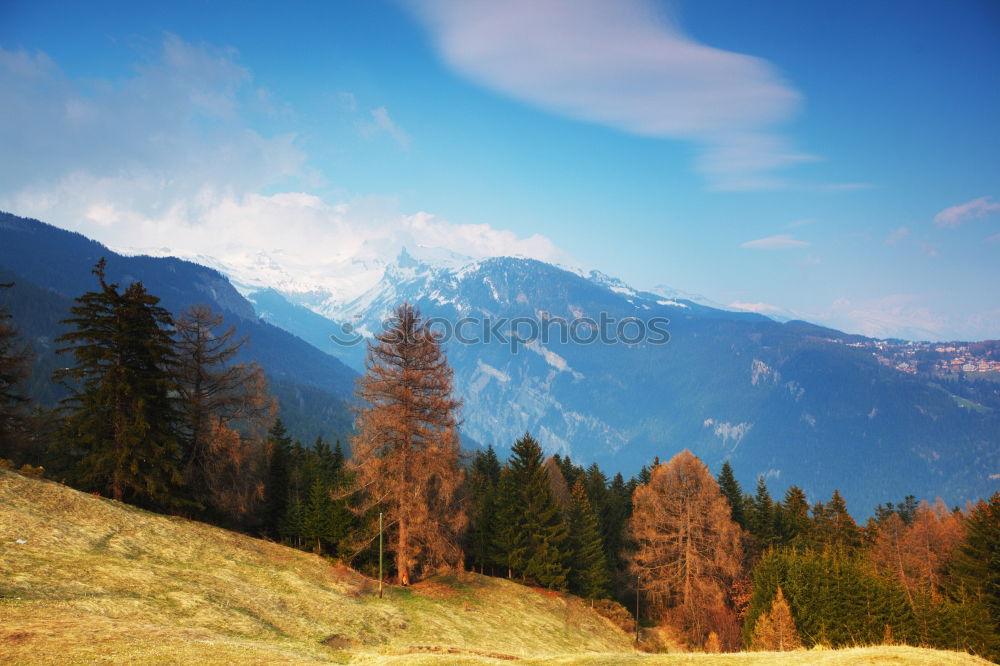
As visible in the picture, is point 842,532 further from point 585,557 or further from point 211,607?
point 211,607

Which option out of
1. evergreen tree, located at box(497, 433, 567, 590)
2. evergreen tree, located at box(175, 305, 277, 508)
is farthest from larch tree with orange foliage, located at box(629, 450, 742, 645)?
evergreen tree, located at box(175, 305, 277, 508)

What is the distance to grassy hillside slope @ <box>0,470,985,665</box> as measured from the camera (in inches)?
677

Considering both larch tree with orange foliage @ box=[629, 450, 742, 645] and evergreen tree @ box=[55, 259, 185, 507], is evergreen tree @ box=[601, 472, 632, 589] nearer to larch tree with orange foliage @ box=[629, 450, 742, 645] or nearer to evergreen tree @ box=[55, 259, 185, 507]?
larch tree with orange foliage @ box=[629, 450, 742, 645]

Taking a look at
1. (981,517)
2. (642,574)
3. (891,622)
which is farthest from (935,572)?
(642,574)

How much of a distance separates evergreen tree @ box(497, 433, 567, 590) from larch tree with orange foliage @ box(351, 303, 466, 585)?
12.6 meters

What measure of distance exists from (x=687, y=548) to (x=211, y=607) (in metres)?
45.6

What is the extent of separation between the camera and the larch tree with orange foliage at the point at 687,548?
2096 inches

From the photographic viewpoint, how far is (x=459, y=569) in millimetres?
40938

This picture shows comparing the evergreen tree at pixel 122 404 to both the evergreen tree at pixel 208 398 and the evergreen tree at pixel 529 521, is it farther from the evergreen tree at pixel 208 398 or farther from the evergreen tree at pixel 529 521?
the evergreen tree at pixel 529 521

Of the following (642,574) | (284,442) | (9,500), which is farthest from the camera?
(284,442)

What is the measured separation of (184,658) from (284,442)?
57.3 metres

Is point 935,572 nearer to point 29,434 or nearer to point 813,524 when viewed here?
point 813,524

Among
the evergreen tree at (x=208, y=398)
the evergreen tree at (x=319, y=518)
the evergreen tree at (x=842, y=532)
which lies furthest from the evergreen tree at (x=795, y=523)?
the evergreen tree at (x=208, y=398)

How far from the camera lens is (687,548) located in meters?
54.8
